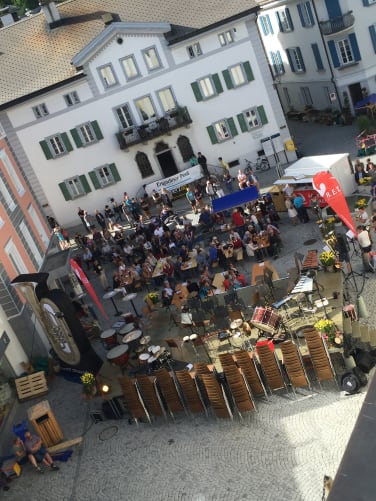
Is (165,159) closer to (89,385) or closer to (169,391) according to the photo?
(89,385)

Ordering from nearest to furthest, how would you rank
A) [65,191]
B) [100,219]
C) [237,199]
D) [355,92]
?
[237,199], [100,219], [65,191], [355,92]

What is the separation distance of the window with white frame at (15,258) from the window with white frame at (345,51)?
27.9 meters

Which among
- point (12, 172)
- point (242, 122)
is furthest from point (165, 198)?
point (12, 172)

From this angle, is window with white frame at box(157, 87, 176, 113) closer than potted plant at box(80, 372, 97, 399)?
No

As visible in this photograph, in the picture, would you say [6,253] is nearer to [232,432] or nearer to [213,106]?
[232,432]

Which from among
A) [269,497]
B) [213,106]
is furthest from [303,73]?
[269,497]

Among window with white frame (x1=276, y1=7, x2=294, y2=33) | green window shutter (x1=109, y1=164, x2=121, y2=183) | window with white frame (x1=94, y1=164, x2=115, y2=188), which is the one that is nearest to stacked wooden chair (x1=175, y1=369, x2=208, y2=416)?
green window shutter (x1=109, y1=164, x2=121, y2=183)

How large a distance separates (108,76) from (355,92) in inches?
680

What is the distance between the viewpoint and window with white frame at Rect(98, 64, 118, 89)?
39.5 m

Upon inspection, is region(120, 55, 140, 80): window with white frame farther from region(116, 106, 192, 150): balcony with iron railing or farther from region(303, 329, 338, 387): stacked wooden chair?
region(303, 329, 338, 387): stacked wooden chair

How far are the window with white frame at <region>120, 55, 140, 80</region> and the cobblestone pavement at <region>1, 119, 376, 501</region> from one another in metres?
25.2

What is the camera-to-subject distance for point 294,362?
1739 centimetres

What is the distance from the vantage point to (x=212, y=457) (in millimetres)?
16516

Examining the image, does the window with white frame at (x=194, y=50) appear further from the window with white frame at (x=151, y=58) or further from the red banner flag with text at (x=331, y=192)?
the red banner flag with text at (x=331, y=192)
